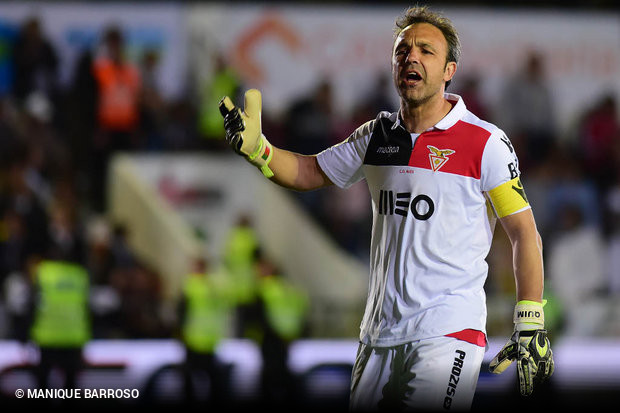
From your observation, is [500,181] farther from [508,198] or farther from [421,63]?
[421,63]

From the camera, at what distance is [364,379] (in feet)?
12.3

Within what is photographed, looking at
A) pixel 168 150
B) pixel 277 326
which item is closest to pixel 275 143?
pixel 168 150

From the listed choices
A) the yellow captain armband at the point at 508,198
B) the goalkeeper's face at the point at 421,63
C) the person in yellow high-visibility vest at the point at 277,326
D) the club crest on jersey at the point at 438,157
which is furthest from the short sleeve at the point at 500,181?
the person in yellow high-visibility vest at the point at 277,326

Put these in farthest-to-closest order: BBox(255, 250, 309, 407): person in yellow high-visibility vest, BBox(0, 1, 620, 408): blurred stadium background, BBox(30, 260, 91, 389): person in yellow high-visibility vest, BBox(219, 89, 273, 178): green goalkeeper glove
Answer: BBox(0, 1, 620, 408): blurred stadium background < BBox(255, 250, 309, 407): person in yellow high-visibility vest < BBox(30, 260, 91, 389): person in yellow high-visibility vest < BBox(219, 89, 273, 178): green goalkeeper glove

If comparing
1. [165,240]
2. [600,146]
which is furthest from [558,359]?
[165,240]

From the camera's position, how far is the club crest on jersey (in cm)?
372

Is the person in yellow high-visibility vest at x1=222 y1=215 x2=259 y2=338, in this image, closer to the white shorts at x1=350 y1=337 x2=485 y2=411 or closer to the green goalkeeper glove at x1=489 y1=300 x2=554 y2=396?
the white shorts at x1=350 y1=337 x2=485 y2=411

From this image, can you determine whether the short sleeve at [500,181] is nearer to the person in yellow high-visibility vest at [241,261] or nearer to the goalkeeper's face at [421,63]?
the goalkeeper's face at [421,63]

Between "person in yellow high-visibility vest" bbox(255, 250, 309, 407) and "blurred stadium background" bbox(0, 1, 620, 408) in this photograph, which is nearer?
"person in yellow high-visibility vest" bbox(255, 250, 309, 407)

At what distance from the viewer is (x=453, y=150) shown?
373 cm

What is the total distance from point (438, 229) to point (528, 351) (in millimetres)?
547

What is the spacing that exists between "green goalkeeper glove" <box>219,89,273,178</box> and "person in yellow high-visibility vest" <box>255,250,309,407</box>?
4.94 m

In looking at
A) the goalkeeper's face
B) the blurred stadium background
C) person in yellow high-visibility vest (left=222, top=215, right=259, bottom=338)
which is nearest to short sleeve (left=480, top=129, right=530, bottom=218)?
the goalkeeper's face

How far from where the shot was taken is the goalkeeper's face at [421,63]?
12.3 feet
